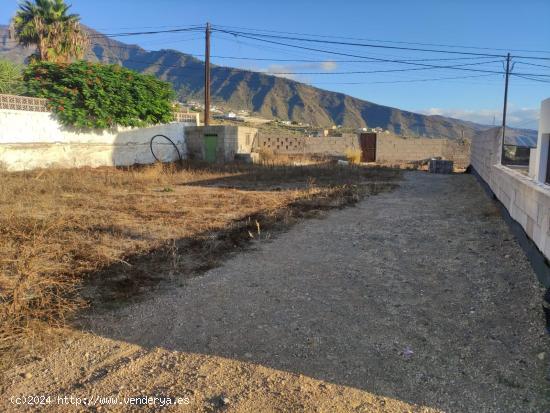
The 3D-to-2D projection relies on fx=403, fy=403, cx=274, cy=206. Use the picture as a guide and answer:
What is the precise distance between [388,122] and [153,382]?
606 ft

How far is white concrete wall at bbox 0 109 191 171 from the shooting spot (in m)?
12.8

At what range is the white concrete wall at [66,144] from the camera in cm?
1278

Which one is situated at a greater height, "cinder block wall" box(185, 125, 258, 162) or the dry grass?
"cinder block wall" box(185, 125, 258, 162)

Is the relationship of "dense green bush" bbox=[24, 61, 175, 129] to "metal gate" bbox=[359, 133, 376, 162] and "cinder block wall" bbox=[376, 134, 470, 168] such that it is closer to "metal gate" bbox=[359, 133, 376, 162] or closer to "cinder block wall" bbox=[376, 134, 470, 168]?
"metal gate" bbox=[359, 133, 376, 162]

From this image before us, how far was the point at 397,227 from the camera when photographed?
713 cm

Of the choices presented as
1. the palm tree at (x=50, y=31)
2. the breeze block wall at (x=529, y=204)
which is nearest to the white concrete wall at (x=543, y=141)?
the breeze block wall at (x=529, y=204)

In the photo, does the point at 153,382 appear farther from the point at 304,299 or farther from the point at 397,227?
the point at 397,227

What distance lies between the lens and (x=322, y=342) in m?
3.06

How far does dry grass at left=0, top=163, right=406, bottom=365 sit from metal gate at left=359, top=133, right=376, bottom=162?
1083cm

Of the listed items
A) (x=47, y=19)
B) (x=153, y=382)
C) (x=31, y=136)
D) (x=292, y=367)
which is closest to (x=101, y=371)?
(x=153, y=382)

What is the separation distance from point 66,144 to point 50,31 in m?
10.3

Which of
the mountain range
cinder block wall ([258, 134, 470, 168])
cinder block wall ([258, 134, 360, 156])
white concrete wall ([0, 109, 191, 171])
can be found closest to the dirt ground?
white concrete wall ([0, 109, 191, 171])

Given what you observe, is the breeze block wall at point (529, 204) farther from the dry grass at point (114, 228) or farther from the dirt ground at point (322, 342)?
the dry grass at point (114, 228)

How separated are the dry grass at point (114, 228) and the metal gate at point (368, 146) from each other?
10833mm
